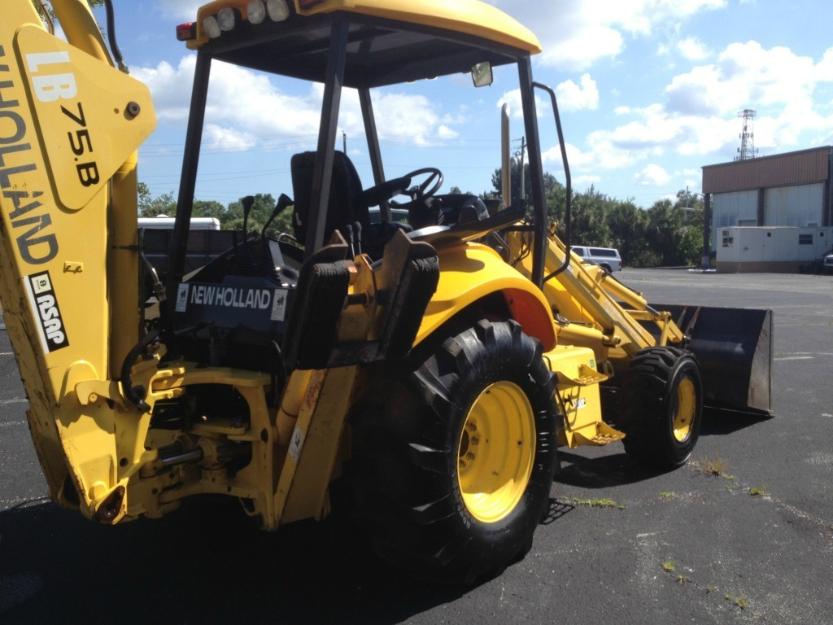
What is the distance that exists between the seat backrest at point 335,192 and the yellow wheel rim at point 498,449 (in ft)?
3.57

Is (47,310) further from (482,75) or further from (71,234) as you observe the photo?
(482,75)

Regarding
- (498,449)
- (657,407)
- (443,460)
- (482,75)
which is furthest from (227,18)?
(657,407)

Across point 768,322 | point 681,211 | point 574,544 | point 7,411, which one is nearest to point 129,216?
point 574,544

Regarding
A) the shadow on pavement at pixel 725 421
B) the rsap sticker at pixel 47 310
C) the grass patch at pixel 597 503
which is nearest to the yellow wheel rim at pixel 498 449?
the grass patch at pixel 597 503

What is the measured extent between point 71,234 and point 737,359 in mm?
5464

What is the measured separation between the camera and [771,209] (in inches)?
2004

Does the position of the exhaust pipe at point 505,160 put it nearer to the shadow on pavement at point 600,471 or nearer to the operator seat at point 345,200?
the operator seat at point 345,200

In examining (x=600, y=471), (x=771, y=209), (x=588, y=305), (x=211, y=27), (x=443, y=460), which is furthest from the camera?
(x=771, y=209)

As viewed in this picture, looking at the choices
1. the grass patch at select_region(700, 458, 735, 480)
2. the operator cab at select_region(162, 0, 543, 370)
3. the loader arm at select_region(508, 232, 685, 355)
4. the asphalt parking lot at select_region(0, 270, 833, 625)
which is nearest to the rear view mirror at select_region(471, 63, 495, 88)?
the operator cab at select_region(162, 0, 543, 370)

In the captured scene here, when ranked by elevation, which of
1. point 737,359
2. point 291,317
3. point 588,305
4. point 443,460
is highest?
point 291,317

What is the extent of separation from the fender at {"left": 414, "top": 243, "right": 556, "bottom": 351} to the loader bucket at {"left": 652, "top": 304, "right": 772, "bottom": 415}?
301 cm

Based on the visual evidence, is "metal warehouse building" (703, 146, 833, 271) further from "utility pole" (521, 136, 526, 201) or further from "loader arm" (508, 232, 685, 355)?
"utility pole" (521, 136, 526, 201)

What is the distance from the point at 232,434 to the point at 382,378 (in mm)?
691

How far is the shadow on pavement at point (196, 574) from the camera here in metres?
3.37
